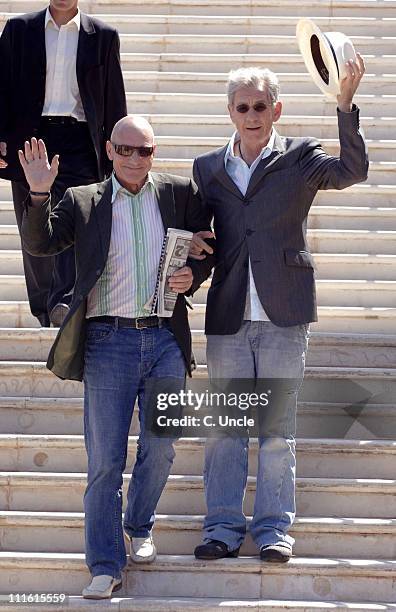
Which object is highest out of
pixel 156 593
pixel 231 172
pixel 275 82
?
pixel 275 82

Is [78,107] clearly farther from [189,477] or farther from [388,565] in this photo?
[388,565]

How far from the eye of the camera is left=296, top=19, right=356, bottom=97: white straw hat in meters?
5.10

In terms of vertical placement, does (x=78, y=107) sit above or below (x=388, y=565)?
above

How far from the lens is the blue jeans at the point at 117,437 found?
16.6 ft

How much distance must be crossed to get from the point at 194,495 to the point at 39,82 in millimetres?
2175

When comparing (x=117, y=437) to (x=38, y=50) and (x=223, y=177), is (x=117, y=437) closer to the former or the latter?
(x=223, y=177)

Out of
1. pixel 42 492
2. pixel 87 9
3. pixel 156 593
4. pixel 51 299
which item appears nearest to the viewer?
pixel 156 593

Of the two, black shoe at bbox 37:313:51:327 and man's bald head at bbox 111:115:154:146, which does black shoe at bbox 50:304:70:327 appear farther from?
man's bald head at bbox 111:115:154:146

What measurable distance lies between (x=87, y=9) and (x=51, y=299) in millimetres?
3814

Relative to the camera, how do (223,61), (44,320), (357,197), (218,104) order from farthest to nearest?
(223,61) < (218,104) < (357,197) < (44,320)

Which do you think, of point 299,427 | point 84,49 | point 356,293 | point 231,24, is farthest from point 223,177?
point 231,24

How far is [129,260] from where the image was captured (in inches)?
205

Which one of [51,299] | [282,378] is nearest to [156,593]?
[282,378]

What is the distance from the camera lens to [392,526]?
545 cm
